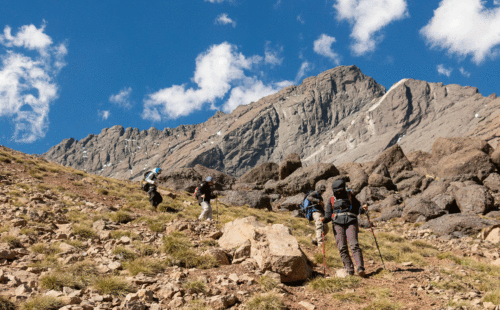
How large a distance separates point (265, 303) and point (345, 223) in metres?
3.53

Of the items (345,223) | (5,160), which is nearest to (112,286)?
(345,223)

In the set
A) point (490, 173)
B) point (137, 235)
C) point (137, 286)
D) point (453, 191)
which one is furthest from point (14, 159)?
point (490, 173)

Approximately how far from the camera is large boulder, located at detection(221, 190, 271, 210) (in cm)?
2658

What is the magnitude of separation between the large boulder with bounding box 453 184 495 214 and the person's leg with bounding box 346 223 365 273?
1931cm

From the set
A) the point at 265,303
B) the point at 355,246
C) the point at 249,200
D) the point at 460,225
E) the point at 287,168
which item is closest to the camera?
the point at 265,303

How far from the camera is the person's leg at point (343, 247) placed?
25.2 ft

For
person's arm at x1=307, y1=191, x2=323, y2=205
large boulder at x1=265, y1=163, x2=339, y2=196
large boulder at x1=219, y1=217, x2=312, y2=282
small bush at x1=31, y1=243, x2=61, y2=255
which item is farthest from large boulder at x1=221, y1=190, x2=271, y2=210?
small bush at x1=31, y1=243, x2=61, y2=255

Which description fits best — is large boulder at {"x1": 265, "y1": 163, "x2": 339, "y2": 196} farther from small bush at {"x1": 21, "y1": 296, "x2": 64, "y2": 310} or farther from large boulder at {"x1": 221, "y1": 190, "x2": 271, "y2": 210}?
small bush at {"x1": 21, "y1": 296, "x2": 64, "y2": 310}

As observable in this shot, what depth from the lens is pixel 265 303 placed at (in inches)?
219

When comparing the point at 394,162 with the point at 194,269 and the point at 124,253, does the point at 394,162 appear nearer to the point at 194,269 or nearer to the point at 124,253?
the point at 194,269

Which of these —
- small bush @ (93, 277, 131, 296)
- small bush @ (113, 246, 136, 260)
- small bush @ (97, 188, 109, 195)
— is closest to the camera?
small bush @ (93, 277, 131, 296)

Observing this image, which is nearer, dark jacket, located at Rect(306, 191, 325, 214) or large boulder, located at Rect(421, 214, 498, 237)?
dark jacket, located at Rect(306, 191, 325, 214)

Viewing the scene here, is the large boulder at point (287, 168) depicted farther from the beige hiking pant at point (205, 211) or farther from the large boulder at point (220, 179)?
the beige hiking pant at point (205, 211)

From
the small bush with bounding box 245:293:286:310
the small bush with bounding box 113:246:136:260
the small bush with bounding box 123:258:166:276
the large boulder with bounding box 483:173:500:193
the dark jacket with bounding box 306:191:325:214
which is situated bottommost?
the small bush with bounding box 245:293:286:310
